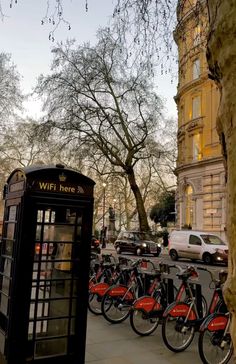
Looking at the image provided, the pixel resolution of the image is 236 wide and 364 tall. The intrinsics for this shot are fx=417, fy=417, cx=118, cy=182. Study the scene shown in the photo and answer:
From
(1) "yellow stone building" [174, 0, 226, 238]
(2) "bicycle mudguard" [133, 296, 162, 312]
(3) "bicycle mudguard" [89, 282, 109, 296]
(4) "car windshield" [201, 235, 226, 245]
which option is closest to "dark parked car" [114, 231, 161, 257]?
(1) "yellow stone building" [174, 0, 226, 238]

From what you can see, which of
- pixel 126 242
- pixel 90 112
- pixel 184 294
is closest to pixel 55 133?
pixel 90 112

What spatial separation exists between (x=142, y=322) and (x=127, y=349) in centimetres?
97

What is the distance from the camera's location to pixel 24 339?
4.34 m

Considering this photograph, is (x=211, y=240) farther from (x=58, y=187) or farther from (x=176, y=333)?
(x=58, y=187)

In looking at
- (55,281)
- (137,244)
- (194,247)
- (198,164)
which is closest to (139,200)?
(198,164)

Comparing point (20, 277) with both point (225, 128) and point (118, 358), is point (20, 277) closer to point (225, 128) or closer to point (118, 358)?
point (118, 358)

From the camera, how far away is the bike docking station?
14.1ft

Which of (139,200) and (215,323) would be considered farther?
(139,200)

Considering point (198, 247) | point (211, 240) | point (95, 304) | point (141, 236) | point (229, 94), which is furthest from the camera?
point (141, 236)

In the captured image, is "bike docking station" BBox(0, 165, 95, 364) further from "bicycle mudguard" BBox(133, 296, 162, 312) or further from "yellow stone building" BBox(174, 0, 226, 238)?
"yellow stone building" BBox(174, 0, 226, 238)

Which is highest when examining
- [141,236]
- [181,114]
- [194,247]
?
[181,114]

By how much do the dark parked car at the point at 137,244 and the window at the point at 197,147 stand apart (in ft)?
25.9

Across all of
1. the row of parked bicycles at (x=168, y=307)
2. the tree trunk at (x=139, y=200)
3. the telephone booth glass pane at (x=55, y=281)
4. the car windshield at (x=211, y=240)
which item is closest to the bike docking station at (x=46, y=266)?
the telephone booth glass pane at (x=55, y=281)

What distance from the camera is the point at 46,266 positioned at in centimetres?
475
